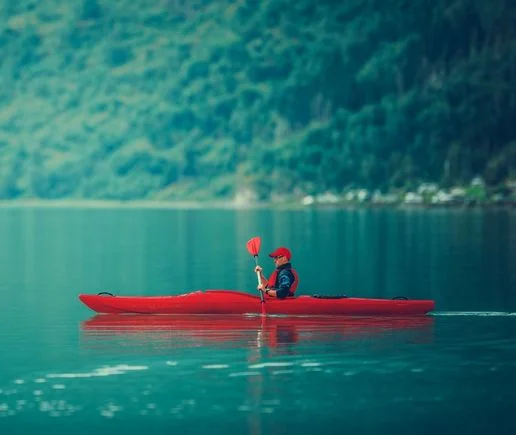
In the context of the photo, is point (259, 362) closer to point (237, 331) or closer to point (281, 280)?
point (237, 331)

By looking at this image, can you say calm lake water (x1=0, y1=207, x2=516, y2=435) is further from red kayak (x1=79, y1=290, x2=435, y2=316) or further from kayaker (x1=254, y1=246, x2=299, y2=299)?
kayaker (x1=254, y1=246, x2=299, y2=299)

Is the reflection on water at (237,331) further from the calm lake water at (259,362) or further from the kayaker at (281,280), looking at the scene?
the kayaker at (281,280)

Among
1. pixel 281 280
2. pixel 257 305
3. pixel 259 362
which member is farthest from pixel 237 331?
pixel 259 362

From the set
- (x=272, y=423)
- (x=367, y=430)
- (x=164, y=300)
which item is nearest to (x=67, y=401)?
(x=272, y=423)

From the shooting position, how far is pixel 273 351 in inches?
1319

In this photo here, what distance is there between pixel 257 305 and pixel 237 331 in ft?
7.20

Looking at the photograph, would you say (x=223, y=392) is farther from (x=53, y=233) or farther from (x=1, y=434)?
(x=53, y=233)

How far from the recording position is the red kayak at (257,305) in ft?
129

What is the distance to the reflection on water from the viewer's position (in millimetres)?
34969

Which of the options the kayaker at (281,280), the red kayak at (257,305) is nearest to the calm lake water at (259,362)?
the red kayak at (257,305)

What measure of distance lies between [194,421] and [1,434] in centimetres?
402

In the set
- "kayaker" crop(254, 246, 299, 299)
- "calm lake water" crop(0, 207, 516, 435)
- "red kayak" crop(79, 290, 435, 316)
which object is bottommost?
"calm lake water" crop(0, 207, 516, 435)

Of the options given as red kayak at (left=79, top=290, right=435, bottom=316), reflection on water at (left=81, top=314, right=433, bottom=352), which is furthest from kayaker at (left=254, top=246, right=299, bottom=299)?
reflection on water at (left=81, top=314, right=433, bottom=352)

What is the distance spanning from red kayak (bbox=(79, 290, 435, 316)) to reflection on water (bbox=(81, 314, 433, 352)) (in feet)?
0.77
